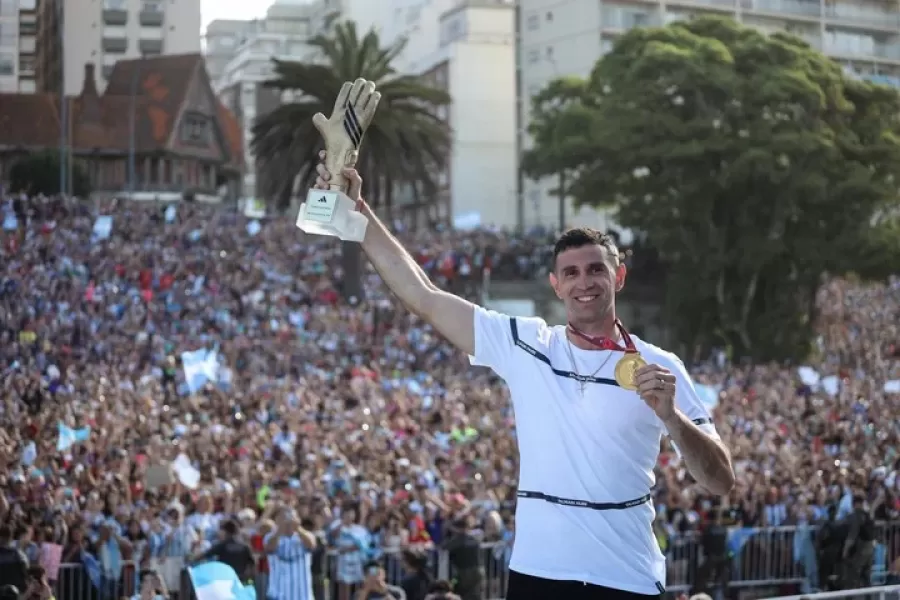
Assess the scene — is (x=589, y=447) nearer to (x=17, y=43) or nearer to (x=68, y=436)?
(x=68, y=436)

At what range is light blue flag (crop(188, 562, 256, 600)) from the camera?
1124 centimetres

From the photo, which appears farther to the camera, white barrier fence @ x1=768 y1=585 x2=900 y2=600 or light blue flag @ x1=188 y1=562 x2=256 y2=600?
light blue flag @ x1=188 y1=562 x2=256 y2=600

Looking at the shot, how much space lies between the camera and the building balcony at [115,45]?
5112 centimetres

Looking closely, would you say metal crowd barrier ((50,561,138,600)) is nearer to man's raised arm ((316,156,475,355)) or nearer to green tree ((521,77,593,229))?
man's raised arm ((316,156,475,355))

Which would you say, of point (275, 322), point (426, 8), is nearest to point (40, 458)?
point (275, 322)

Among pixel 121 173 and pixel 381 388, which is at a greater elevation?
pixel 121 173

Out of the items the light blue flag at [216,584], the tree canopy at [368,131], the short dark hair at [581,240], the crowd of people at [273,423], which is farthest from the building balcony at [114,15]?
the short dark hair at [581,240]

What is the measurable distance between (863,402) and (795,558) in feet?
35.7

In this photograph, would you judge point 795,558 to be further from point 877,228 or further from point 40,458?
point 877,228

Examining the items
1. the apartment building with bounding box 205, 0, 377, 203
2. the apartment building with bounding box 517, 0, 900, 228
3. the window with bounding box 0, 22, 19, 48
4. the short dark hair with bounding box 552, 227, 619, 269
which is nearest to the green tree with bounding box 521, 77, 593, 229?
the window with bounding box 0, 22, 19, 48

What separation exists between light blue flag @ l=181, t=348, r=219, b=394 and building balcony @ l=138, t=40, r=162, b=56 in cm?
3308

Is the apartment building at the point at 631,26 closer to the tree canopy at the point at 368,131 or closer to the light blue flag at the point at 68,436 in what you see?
the tree canopy at the point at 368,131

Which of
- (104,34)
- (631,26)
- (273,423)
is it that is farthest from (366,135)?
(631,26)

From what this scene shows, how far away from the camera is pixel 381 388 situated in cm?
2778
